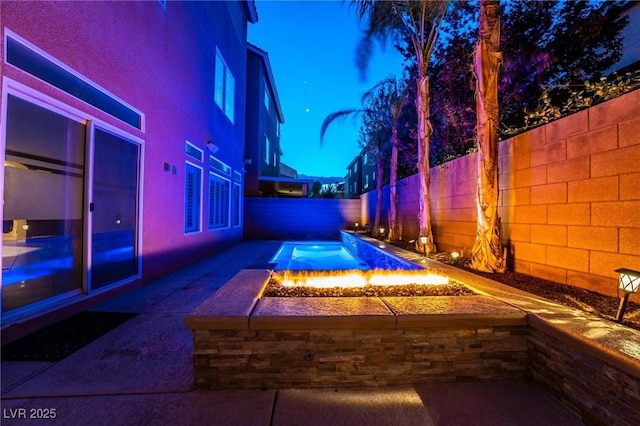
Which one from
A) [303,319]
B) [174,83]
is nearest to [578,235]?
[303,319]

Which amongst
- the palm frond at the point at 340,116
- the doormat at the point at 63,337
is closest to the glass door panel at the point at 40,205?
the doormat at the point at 63,337

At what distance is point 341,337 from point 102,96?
174 inches

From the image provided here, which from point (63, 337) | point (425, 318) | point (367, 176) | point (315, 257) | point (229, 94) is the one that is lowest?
point (315, 257)

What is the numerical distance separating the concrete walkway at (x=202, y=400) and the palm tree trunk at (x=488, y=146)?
7.75ft

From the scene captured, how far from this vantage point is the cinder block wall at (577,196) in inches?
109

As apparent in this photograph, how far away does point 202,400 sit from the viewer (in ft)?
6.46

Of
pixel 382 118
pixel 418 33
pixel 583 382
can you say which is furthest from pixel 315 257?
pixel 583 382

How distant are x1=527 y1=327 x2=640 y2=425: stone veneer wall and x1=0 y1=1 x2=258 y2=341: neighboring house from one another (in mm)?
4671

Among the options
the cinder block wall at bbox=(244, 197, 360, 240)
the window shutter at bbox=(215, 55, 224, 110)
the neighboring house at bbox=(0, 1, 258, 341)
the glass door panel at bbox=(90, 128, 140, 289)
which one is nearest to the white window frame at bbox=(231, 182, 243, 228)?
the cinder block wall at bbox=(244, 197, 360, 240)

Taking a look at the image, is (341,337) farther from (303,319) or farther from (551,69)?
(551,69)

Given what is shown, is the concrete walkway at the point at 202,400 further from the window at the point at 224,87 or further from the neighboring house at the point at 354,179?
the neighboring house at the point at 354,179

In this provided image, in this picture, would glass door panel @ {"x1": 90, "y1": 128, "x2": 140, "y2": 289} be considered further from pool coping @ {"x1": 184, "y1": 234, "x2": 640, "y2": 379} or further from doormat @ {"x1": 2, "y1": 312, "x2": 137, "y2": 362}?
pool coping @ {"x1": 184, "y1": 234, "x2": 640, "y2": 379}

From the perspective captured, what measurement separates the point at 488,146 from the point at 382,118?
7.03 metres

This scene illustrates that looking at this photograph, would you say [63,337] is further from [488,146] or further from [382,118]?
[382,118]
